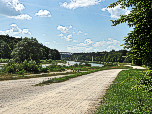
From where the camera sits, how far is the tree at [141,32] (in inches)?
176

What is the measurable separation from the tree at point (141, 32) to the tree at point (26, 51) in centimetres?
4604

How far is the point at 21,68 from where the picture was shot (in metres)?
32.1

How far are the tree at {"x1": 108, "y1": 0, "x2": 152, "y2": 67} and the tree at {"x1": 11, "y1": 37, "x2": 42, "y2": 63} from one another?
1812 inches

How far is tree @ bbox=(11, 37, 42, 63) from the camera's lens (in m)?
48.8

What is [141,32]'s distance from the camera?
4.63 m

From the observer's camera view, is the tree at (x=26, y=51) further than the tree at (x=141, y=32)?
Yes

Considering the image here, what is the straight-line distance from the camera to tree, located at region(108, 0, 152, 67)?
14.7 feet

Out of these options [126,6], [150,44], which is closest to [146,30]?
[150,44]

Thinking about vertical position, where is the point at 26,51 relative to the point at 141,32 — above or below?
above

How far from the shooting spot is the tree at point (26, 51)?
48750 millimetres

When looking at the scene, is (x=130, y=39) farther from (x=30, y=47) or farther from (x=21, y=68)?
(x=30, y=47)

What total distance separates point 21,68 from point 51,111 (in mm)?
26642

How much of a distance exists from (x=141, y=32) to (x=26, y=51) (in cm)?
4908

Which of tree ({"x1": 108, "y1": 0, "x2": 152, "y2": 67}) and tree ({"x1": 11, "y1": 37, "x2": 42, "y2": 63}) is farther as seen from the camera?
tree ({"x1": 11, "y1": 37, "x2": 42, "y2": 63})
